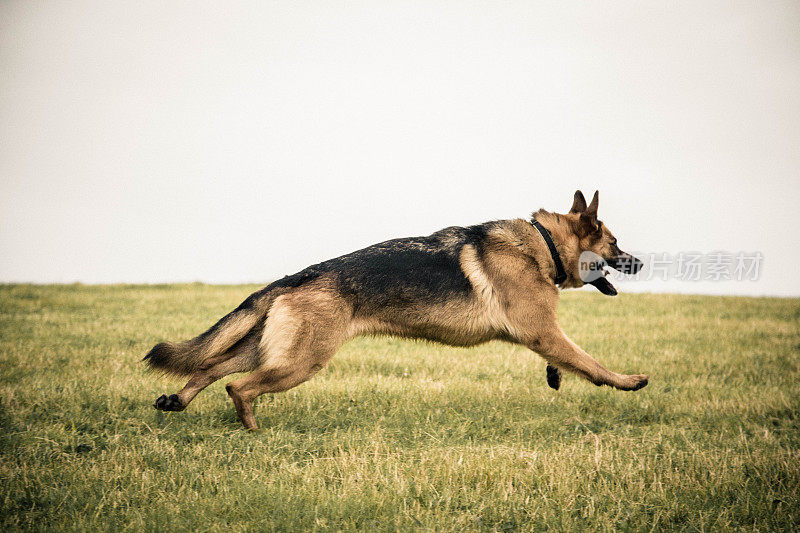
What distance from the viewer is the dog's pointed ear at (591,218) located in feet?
19.6

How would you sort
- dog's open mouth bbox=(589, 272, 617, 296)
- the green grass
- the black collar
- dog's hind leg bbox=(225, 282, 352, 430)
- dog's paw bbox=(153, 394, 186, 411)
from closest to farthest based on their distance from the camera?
the green grass, dog's paw bbox=(153, 394, 186, 411), dog's hind leg bbox=(225, 282, 352, 430), the black collar, dog's open mouth bbox=(589, 272, 617, 296)

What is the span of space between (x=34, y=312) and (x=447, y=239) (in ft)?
41.0

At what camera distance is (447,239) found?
5.71 meters

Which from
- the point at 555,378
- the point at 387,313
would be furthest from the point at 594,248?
the point at 387,313

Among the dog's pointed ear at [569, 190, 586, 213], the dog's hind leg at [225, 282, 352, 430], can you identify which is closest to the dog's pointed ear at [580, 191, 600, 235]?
the dog's pointed ear at [569, 190, 586, 213]

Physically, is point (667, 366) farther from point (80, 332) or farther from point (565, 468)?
point (80, 332)

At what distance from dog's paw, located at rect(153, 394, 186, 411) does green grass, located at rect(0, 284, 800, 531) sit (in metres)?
0.29

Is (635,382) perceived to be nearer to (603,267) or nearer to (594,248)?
(603,267)

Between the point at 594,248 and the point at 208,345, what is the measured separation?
14.0 feet

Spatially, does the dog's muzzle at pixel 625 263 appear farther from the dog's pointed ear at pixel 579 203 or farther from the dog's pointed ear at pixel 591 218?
the dog's pointed ear at pixel 579 203

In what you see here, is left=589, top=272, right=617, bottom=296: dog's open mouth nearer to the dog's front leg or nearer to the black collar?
the black collar

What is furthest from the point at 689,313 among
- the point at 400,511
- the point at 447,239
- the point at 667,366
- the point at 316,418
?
the point at 400,511

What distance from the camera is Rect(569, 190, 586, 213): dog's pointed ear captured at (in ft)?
20.6

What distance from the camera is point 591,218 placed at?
601cm
